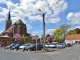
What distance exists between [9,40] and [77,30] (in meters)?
61.5

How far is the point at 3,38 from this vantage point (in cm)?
9981

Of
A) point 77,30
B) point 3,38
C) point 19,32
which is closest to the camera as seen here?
point 3,38

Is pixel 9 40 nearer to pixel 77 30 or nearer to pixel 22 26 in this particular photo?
pixel 22 26

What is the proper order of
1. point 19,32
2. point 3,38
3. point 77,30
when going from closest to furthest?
point 3,38, point 19,32, point 77,30

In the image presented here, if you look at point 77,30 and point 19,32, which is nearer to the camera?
point 19,32

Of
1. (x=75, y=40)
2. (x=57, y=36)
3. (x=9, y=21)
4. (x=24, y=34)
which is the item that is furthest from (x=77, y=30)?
(x=9, y=21)

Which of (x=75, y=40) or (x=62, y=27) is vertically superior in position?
(x=62, y=27)

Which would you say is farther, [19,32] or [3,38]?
[19,32]

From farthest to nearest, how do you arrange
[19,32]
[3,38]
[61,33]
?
[19,32] → [61,33] → [3,38]

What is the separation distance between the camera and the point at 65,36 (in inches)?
4439

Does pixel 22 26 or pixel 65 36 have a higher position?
pixel 22 26

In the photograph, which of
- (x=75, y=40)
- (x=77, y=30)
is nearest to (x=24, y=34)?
(x=75, y=40)

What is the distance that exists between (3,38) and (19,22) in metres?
24.8

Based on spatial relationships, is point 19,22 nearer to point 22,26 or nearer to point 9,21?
point 22,26
